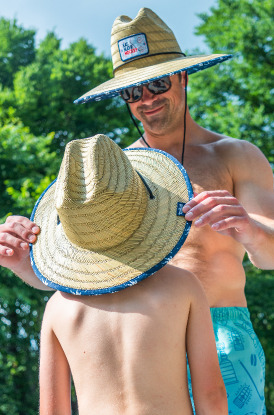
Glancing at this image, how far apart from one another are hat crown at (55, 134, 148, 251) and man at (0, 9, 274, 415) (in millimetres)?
370

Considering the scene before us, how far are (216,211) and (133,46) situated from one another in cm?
116

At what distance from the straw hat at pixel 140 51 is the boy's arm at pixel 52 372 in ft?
3.87

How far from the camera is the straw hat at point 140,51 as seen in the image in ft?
8.66

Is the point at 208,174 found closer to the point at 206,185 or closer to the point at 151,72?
the point at 206,185

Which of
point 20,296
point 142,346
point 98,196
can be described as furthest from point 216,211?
point 20,296

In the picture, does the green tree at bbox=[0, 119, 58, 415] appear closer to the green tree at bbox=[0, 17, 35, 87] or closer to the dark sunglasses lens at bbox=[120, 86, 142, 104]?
the green tree at bbox=[0, 17, 35, 87]

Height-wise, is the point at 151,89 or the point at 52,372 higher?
the point at 151,89

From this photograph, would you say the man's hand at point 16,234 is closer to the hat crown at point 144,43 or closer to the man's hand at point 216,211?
the man's hand at point 216,211

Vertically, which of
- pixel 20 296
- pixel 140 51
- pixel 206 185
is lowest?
pixel 20 296

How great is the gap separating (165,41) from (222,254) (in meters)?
1.05

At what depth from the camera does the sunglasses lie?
2.70 metres

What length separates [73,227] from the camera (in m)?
1.81

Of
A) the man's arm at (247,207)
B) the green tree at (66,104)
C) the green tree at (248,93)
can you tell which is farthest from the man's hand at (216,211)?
the green tree at (66,104)

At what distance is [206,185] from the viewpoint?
2.69 metres
